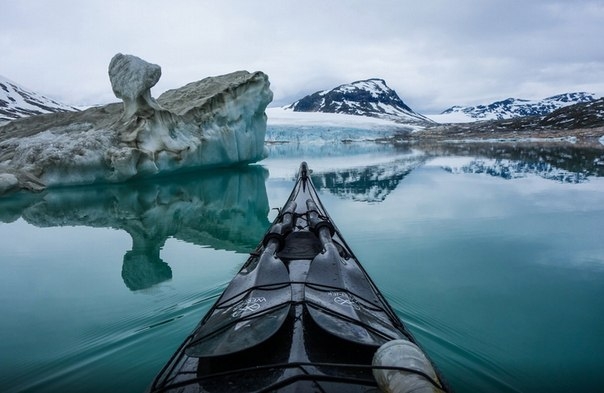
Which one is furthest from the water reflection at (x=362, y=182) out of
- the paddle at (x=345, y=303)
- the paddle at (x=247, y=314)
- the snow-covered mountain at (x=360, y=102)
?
the snow-covered mountain at (x=360, y=102)

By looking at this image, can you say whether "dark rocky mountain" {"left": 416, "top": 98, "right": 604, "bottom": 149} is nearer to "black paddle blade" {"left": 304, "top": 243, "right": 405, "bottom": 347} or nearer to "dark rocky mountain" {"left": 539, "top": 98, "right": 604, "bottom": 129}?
"dark rocky mountain" {"left": 539, "top": 98, "right": 604, "bottom": 129}

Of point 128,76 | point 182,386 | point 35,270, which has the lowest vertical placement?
point 35,270

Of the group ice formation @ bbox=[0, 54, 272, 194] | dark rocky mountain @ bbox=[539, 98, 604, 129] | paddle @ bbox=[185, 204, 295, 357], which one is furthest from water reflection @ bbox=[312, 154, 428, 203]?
dark rocky mountain @ bbox=[539, 98, 604, 129]

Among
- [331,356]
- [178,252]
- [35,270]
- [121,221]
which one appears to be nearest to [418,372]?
[331,356]

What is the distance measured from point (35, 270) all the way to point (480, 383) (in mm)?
7592

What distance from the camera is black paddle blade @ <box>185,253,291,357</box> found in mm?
2527

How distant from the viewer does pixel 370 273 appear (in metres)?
6.20

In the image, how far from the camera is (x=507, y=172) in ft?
65.5

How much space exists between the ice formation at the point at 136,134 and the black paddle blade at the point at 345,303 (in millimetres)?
14601

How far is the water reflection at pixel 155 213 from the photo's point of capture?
27.2 ft

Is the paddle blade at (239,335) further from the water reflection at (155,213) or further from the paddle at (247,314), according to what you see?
the water reflection at (155,213)

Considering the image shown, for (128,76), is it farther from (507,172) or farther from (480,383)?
(507,172)

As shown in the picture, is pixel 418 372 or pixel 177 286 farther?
pixel 177 286

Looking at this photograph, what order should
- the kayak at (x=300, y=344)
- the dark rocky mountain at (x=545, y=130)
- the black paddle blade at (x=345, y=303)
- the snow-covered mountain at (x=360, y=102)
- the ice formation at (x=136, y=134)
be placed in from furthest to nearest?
1. the snow-covered mountain at (x=360, y=102)
2. the dark rocky mountain at (x=545, y=130)
3. the ice formation at (x=136, y=134)
4. the black paddle blade at (x=345, y=303)
5. the kayak at (x=300, y=344)
